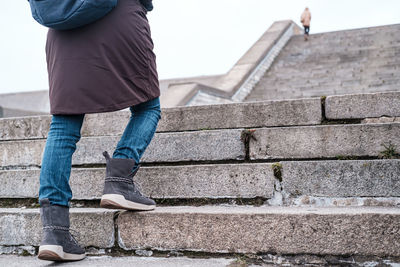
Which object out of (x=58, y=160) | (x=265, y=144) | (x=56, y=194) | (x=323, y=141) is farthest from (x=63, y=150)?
(x=323, y=141)

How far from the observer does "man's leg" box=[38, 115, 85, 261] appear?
2121 millimetres

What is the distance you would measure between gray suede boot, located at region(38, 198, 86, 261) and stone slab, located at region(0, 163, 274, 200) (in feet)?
2.45

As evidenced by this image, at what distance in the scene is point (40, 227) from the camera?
259 cm

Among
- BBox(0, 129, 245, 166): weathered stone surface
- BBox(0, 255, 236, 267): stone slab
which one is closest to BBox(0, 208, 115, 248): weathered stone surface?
BBox(0, 255, 236, 267): stone slab

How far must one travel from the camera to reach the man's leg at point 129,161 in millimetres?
2299

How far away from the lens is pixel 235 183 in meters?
2.72

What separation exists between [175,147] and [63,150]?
113cm

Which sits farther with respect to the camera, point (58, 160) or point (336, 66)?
point (336, 66)

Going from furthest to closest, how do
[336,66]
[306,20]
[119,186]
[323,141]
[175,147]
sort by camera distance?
[306,20]
[336,66]
[175,147]
[323,141]
[119,186]

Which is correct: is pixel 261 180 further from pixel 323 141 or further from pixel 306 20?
pixel 306 20

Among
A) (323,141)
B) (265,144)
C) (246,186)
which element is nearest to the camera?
(246,186)

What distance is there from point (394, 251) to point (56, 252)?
64.4 inches

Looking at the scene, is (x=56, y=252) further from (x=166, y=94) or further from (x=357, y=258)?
(x=166, y=94)

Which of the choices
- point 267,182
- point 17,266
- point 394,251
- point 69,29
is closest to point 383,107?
point 267,182
